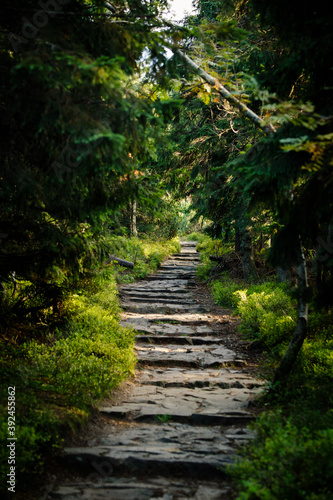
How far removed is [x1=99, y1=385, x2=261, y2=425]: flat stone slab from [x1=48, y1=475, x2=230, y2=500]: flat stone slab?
1.31 m

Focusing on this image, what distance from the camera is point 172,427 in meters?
→ 4.47

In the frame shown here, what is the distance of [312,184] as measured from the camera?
12.7ft

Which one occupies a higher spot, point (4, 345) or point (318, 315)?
point (318, 315)

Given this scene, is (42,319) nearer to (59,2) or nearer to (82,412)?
(82,412)

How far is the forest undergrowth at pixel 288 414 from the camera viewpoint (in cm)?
277

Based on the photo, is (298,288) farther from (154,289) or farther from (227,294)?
(154,289)

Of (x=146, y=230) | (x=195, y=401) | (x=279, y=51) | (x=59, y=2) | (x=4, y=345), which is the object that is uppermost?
(x=279, y=51)

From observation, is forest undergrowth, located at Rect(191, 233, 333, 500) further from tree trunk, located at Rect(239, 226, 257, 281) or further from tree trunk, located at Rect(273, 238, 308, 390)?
tree trunk, located at Rect(239, 226, 257, 281)

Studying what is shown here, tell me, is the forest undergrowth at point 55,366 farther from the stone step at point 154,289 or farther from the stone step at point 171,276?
the stone step at point 171,276

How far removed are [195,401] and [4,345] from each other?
3838 millimetres

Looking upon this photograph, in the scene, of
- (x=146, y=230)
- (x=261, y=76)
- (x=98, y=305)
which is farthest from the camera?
(x=146, y=230)

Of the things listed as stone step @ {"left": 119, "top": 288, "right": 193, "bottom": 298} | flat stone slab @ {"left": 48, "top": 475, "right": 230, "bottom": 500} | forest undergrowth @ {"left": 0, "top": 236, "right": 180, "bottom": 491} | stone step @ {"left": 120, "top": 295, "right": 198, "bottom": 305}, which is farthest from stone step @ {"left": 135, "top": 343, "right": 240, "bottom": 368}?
stone step @ {"left": 119, "top": 288, "right": 193, "bottom": 298}

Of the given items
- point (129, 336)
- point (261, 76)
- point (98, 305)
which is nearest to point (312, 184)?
point (261, 76)

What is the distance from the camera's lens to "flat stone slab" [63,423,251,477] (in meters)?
3.53
